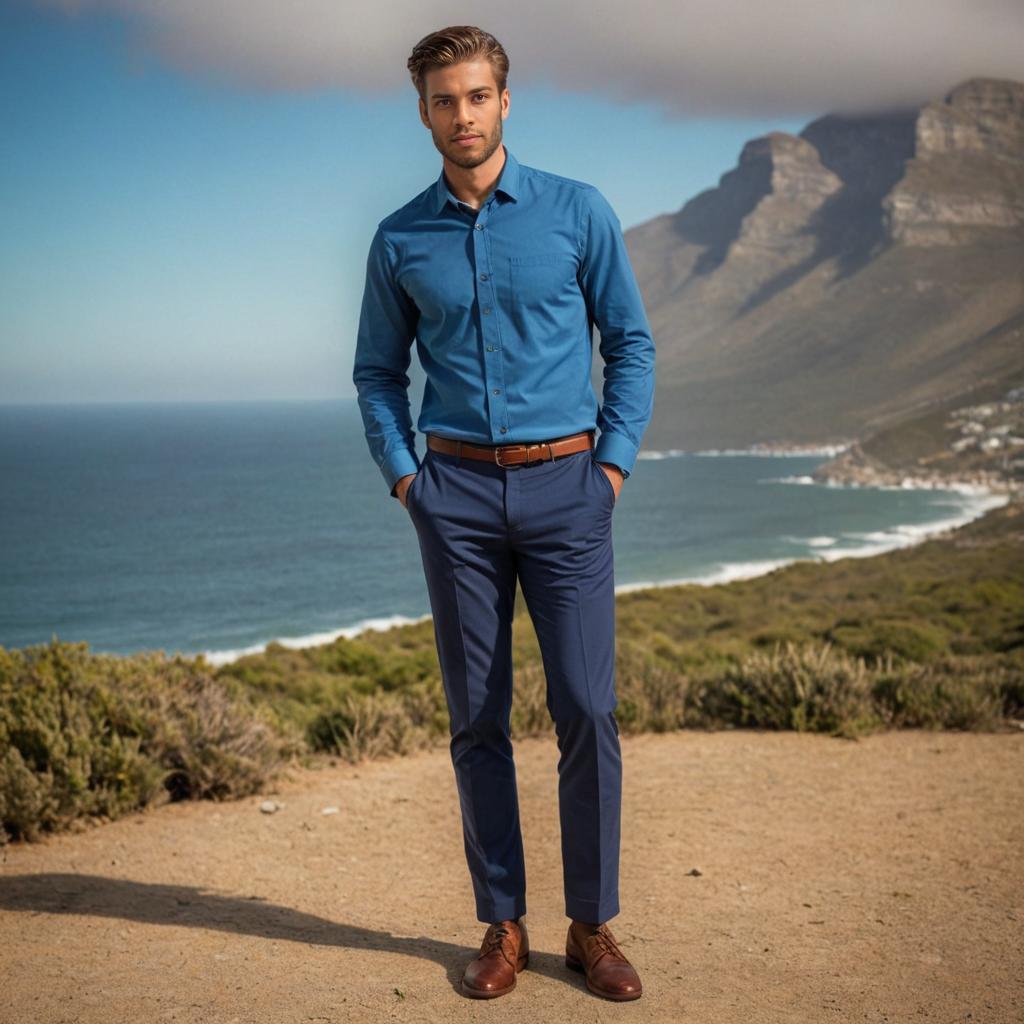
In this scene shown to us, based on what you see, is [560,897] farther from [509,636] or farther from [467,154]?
[467,154]

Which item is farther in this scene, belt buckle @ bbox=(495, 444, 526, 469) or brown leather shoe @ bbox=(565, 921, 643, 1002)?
brown leather shoe @ bbox=(565, 921, 643, 1002)

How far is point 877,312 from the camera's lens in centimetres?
12375

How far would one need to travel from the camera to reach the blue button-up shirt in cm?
243

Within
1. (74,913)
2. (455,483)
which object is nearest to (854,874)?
(455,483)

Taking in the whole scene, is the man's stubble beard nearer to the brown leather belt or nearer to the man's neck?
the man's neck

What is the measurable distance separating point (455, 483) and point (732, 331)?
160196 millimetres

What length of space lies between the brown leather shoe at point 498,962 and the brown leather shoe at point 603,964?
0.44 feet

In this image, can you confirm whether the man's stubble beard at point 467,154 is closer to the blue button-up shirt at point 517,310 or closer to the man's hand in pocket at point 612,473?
the blue button-up shirt at point 517,310

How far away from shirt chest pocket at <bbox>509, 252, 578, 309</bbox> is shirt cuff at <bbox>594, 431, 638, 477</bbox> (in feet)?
1.12

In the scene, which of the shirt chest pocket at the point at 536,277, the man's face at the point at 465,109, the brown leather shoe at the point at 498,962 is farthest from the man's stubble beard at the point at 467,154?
the brown leather shoe at the point at 498,962

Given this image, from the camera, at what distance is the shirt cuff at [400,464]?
8.34ft

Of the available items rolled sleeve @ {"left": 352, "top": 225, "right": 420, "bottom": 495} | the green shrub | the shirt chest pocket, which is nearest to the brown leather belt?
rolled sleeve @ {"left": 352, "top": 225, "right": 420, "bottom": 495}

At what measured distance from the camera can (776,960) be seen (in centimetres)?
296

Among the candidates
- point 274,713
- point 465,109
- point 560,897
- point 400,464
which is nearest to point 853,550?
point 274,713
